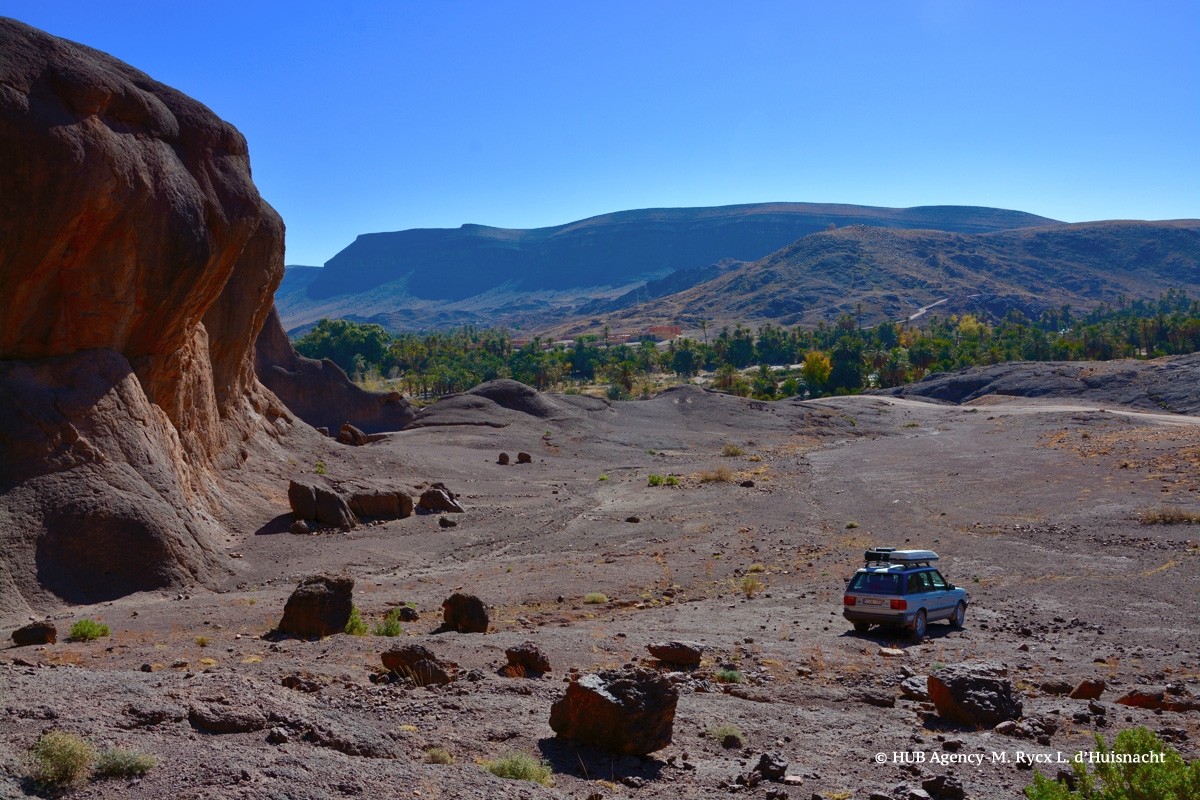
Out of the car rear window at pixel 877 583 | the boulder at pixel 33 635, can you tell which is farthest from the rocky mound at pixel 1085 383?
the boulder at pixel 33 635

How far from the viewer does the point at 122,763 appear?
586 centimetres

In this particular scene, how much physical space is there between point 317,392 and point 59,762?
47.8 m

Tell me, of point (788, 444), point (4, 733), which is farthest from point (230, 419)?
point (788, 444)

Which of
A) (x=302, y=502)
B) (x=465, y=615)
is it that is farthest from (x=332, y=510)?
(x=465, y=615)

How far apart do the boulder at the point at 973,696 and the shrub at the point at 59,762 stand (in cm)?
872

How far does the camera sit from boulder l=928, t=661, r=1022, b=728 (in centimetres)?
906

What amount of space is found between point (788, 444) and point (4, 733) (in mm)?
57772

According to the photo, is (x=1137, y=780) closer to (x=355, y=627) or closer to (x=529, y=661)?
(x=529, y=661)

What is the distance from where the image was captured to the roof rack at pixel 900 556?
14885 millimetres

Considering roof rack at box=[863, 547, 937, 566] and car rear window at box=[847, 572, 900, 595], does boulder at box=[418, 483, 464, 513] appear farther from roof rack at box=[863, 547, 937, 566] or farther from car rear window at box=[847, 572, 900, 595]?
car rear window at box=[847, 572, 900, 595]

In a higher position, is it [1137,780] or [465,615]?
[1137,780]

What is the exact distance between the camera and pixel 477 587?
62.0 feet

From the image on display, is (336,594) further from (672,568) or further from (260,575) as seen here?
(672,568)

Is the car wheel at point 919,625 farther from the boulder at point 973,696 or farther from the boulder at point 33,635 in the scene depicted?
the boulder at point 33,635
